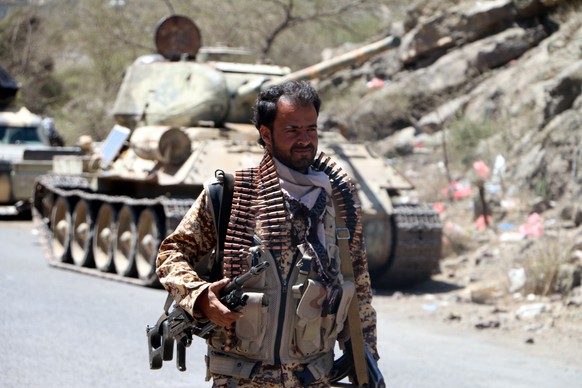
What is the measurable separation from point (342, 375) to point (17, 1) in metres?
42.9

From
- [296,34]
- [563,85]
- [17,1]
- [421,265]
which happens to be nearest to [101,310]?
[421,265]

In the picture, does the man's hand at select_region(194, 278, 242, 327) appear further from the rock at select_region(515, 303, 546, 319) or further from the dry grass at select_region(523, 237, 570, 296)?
the dry grass at select_region(523, 237, 570, 296)

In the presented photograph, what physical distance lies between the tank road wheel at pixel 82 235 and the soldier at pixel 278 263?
9279 mm

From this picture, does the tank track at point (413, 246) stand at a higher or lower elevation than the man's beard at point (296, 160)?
lower

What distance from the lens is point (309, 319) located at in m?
3.79

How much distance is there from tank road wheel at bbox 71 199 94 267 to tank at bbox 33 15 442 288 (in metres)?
0.01

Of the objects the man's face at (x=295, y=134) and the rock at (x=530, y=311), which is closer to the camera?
the man's face at (x=295, y=134)

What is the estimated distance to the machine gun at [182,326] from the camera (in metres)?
3.71

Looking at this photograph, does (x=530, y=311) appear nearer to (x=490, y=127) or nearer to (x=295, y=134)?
(x=295, y=134)

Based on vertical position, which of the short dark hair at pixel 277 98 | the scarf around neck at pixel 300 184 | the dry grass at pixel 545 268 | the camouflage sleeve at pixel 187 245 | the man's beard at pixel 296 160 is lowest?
the dry grass at pixel 545 268

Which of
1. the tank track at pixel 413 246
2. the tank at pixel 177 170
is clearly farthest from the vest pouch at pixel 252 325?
the tank track at pixel 413 246

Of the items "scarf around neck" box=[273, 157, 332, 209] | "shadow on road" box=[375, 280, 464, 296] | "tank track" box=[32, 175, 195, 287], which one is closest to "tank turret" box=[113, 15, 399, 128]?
"tank track" box=[32, 175, 195, 287]

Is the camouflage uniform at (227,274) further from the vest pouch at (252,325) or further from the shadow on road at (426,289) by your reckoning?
the shadow on road at (426,289)

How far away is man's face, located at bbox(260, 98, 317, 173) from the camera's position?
12.8ft
